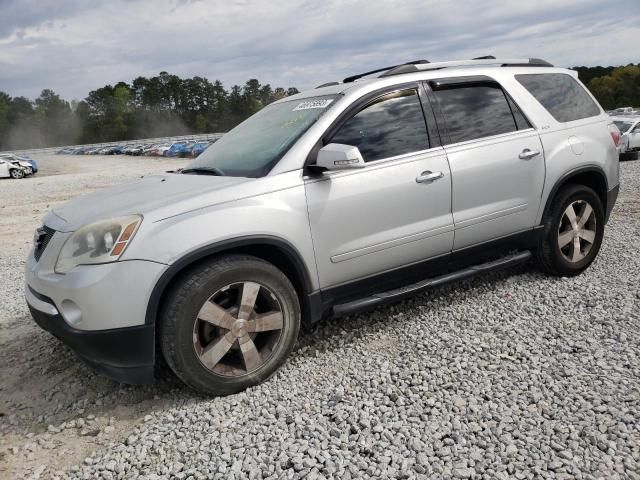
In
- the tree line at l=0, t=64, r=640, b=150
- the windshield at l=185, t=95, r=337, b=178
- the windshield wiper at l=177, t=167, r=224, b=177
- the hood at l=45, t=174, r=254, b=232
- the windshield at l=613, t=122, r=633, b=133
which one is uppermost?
the tree line at l=0, t=64, r=640, b=150

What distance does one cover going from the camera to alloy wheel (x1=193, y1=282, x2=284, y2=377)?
2.96m

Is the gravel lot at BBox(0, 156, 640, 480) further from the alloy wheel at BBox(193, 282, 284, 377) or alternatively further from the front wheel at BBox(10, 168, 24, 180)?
the front wheel at BBox(10, 168, 24, 180)

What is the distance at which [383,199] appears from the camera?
340cm

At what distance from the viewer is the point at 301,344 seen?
3773 millimetres

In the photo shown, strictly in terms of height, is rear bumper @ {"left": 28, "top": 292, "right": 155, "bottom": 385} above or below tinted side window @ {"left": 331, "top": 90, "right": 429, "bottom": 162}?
below

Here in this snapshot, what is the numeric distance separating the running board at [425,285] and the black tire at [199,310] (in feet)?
1.25

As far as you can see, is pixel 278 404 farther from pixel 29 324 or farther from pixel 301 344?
pixel 29 324

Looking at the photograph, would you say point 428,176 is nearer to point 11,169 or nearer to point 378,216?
point 378,216

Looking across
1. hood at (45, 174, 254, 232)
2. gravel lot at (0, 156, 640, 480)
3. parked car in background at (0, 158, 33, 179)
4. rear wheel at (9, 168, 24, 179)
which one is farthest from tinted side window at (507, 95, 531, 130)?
rear wheel at (9, 168, 24, 179)

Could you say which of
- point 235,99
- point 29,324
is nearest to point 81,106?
point 235,99

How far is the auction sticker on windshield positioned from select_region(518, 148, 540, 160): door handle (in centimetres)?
156

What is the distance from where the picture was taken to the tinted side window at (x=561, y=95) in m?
4.32

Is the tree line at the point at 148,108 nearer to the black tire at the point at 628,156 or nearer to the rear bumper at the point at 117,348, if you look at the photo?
the black tire at the point at 628,156

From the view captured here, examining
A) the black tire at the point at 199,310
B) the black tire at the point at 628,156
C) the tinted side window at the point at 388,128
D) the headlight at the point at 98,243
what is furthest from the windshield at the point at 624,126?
the headlight at the point at 98,243
